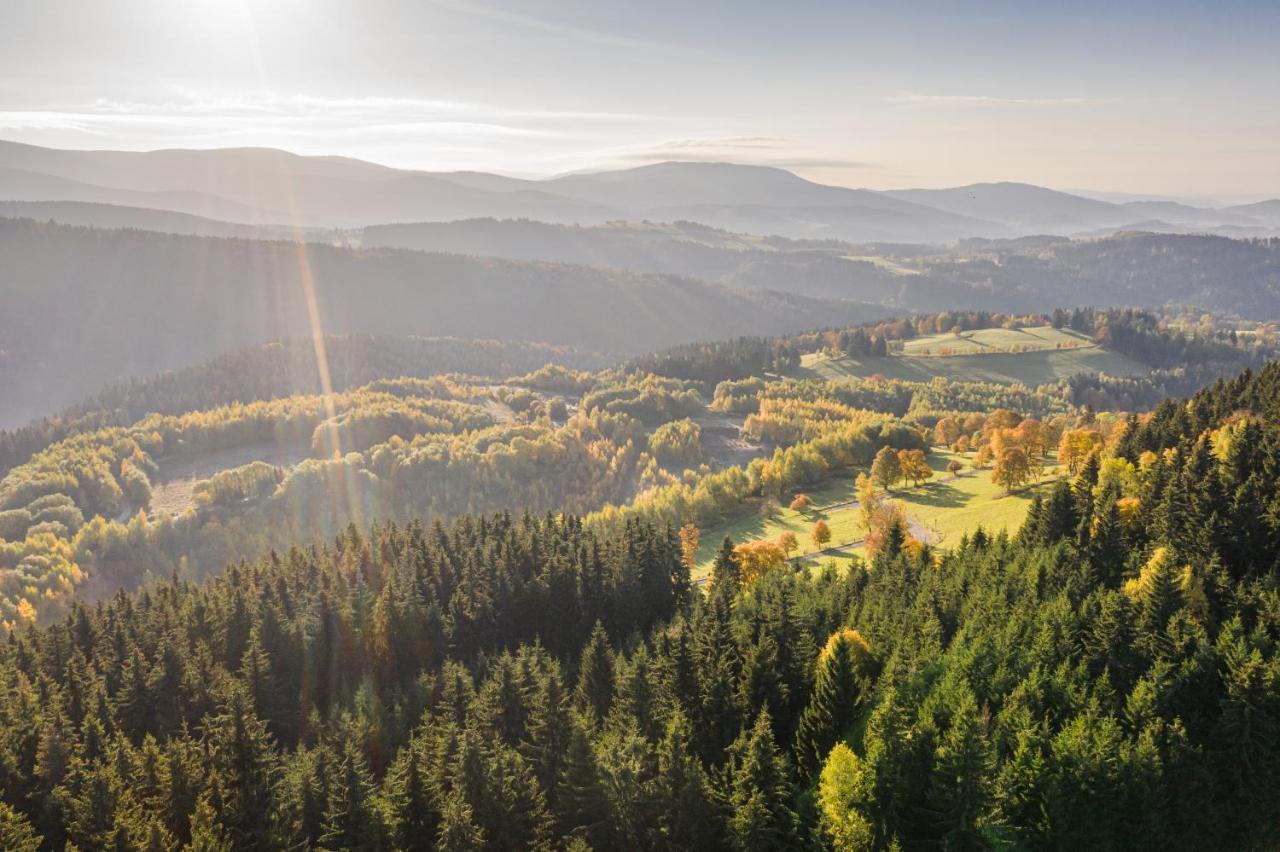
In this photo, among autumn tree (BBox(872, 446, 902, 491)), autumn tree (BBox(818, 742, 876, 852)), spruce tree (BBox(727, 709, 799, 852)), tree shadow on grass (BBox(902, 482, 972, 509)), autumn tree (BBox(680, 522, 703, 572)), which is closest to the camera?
autumn tree (BBox(818, 742, 876, 852))

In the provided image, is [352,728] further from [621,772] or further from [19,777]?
[621,772]

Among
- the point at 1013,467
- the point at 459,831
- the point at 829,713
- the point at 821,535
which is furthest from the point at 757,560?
the point at 459,831

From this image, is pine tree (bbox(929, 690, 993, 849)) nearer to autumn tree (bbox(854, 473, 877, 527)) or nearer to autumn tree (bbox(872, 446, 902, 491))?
autumn tree (bbox(854, 473, 877, 527))

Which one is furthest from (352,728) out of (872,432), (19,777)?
(872,432)

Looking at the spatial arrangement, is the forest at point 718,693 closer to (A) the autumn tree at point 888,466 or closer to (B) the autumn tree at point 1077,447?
(B) the autumn tree at point 1077,447

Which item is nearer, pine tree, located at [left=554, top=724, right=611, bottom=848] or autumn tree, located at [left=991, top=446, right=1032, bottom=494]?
pine tree, located at [left=554, top=724, right=611, bottom=848]

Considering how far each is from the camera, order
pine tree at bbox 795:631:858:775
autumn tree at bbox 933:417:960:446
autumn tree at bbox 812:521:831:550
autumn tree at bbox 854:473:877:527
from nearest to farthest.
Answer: pine tree at bbox 795:631:858:775 < autumn tree at bbox 812:521:831:550 < autumn tree at bbox 854:473:877:527 < autumn tree at bbox 933:417:960:446

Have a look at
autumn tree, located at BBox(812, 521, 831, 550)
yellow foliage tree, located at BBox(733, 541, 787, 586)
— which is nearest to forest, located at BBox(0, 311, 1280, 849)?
yellow foliage tree, located at BBox(733, 541, 787, 586)
